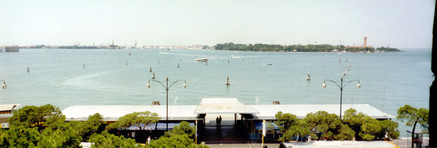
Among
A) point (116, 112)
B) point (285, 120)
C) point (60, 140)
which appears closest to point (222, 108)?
point (285, 120)

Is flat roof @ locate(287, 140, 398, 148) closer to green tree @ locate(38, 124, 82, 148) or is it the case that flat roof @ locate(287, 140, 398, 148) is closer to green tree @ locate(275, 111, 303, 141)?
green tree @ locate(275, 111, 303, 141)

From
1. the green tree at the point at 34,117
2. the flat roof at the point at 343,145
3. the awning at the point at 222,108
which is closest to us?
the flat roof at the point at 343,145

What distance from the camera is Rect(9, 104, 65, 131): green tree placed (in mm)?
23359

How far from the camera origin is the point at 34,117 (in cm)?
2366

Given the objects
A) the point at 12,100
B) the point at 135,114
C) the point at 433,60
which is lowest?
the point at 12,100

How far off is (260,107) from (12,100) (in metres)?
48.0

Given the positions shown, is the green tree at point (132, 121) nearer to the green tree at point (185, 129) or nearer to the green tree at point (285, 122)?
the green tree at point (185, 129)

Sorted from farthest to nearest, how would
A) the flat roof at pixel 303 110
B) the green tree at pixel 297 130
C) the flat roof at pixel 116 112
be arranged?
the flat roof at pixel 303 110 → the flat roof at pixel 116 112 → the green tree at pixel 297 130

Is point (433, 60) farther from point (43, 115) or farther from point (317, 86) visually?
point (317, 86)

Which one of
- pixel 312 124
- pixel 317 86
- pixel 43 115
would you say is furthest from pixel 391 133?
pixel 317 86

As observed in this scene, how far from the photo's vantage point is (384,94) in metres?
66.3

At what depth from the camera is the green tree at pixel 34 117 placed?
76.6 ft

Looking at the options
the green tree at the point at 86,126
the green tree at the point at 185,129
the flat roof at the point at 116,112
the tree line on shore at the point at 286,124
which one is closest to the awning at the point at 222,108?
the flat roof at the point at 116,112

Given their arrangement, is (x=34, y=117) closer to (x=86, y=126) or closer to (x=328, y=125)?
(x=86, y=126)
